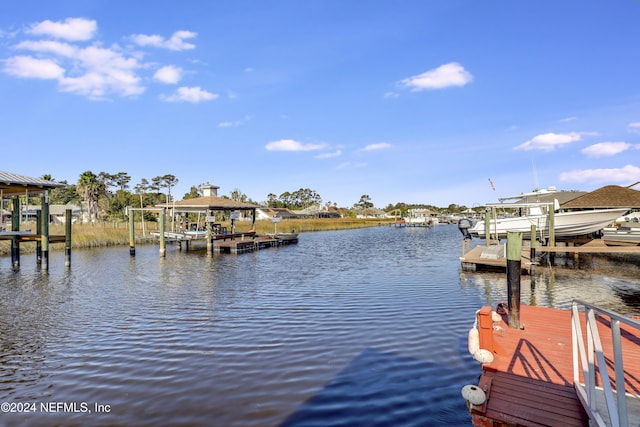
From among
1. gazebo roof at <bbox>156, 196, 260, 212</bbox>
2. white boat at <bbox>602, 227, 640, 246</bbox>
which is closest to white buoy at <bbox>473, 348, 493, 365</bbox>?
white boat at <bbox>602, 227, 640, 246</bbox>

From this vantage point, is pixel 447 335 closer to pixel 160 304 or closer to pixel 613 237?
pixel 160 304

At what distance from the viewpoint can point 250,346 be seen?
29.3 ft

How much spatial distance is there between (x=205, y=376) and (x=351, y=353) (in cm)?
301

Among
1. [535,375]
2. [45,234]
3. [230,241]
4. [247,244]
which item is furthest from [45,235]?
[535,375]

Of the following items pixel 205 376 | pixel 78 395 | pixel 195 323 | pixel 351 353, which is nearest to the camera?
pixel 78 395

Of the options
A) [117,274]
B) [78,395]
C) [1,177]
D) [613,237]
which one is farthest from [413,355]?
[613,237]

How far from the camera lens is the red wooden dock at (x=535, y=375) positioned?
4.73 metres

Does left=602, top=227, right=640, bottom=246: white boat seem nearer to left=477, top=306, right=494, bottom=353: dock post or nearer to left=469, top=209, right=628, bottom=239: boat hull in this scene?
left=469, top=209, right=628, bottom=239: boat hull

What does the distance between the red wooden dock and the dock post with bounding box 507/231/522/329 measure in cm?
27

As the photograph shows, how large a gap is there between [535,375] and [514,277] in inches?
135

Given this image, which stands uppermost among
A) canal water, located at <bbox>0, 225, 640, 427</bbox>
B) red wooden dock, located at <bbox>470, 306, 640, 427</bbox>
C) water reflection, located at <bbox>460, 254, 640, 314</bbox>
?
red wooden dock, located at <bbox>470, 306, 640, 427</bbox>

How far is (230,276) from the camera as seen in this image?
20156 mm

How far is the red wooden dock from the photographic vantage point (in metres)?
4.73

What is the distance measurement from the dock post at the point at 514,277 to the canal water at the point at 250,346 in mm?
1273
